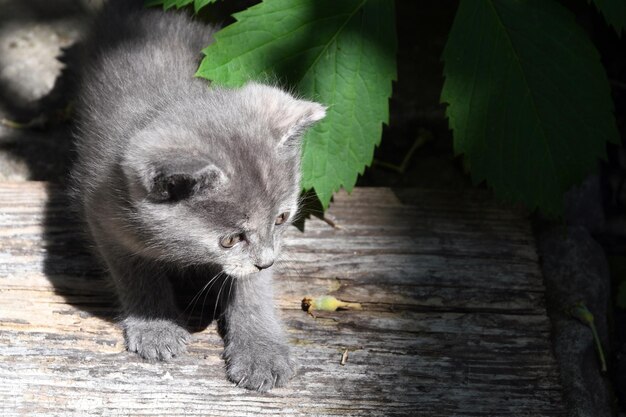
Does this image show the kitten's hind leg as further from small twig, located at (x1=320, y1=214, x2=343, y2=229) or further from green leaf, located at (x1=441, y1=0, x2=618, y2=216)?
green leaf, located at (x1=441, y1=0, x2=618, y2=216)

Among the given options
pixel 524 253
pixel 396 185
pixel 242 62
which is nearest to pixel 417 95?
pixel 396 185

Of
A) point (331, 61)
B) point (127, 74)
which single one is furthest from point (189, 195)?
point (127, 74)

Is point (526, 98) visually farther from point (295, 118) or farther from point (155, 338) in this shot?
point (155, 338)

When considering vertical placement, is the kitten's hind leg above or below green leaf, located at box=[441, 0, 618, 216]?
below

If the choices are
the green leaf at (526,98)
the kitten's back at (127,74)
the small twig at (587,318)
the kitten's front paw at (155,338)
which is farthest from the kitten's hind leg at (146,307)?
the small twig at (587,318)

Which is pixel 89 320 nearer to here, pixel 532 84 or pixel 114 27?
pixel 114 27

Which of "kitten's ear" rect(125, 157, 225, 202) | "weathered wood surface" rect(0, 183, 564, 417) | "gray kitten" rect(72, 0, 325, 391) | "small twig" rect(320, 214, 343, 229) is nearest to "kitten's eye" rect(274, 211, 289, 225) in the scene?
"gray kitten" rect(72, 0, 325, 391)

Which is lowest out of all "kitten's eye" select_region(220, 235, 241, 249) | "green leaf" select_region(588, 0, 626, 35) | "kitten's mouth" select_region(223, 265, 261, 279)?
"kitten's mouth" select_region(223, 265, 261, 279)
